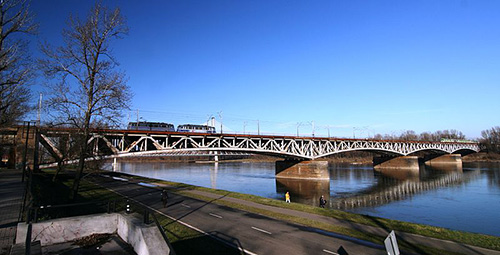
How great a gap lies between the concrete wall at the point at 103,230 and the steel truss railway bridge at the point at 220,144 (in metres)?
12.3

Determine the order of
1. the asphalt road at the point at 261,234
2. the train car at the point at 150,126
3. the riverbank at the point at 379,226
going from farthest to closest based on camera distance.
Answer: the train car at the point at 150,126, the riverbank at the point at 379,226, the asphalt road at the point at 261,234

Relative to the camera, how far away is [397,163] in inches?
3438

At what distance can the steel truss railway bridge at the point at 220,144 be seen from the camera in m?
26.0

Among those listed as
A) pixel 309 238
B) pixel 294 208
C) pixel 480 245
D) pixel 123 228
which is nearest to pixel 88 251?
pixel 123 228

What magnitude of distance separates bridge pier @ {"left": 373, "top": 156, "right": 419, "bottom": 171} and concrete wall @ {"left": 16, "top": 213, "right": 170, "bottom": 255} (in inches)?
3628

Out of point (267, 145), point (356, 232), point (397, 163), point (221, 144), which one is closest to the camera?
point (356, 232)

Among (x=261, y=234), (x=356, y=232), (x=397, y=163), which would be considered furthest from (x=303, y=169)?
(x=397, y=163)

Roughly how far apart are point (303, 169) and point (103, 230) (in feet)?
167

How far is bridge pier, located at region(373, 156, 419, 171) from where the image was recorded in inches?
3282

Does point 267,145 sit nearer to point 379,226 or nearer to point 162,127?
point 162,127

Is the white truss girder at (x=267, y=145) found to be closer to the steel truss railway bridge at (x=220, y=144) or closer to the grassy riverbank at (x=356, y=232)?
the steel truss railway bridge at (x=220, y=144)

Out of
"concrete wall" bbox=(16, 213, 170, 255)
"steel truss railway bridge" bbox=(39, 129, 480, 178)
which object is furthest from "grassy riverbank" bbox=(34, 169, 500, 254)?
"steel truss railway bridge" bbox=(39, 129, 480, 178)

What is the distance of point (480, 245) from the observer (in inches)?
430

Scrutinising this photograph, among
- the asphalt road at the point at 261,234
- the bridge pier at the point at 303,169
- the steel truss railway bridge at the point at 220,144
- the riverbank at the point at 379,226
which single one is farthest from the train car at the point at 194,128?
the riverbank at the point at 379,226
